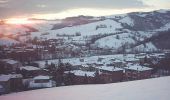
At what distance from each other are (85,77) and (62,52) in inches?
112

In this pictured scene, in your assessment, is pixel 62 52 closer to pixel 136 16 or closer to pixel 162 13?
pixel 162 13

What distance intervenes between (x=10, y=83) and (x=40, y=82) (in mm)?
574

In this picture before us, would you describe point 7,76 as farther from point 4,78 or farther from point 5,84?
point 5,84

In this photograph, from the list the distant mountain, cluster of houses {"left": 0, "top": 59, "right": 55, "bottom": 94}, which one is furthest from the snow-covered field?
the distant mountain

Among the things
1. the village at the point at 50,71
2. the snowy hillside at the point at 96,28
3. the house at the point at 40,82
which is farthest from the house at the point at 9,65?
the snowy hillside at the point at 96,28

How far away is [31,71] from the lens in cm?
723

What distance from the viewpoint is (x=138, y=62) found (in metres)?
8.75

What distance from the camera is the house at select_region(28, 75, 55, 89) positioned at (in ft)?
20.7

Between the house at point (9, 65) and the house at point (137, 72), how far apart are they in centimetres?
237

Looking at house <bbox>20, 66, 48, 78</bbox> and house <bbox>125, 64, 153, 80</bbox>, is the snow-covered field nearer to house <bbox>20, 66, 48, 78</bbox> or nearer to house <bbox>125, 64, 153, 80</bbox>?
house <bbox>20, 66, 48, 78</bbox>

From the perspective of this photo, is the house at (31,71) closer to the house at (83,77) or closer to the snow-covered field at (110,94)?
the house at (83,77)

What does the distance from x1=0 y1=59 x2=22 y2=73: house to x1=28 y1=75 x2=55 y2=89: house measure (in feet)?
1.99

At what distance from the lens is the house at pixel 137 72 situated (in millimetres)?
7138

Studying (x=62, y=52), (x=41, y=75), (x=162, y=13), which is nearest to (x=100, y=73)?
(x=41, y=75)
